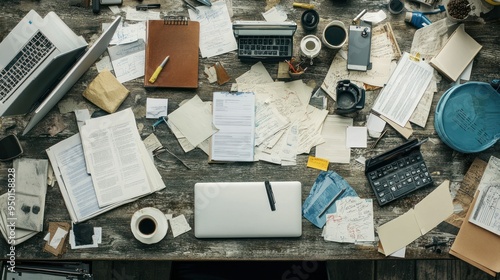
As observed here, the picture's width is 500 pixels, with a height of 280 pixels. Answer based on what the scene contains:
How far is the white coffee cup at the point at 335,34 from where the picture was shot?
1.93 meters

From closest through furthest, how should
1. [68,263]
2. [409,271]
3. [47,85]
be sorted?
[47,85], [68,263], [409,271]

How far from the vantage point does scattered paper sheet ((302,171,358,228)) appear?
1.86 metres

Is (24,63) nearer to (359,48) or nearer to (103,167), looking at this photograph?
(103,167)

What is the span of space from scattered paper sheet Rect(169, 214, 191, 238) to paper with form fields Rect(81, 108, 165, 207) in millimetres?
146

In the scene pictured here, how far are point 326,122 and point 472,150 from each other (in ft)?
1.91

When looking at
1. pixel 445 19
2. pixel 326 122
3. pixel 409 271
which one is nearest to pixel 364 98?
pixel 326 122

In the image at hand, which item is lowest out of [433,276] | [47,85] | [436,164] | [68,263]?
[433,276]

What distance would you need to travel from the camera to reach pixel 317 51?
191cm

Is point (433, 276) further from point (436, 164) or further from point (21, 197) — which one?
point (21, 197)

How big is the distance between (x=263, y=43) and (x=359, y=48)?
1.32 ft

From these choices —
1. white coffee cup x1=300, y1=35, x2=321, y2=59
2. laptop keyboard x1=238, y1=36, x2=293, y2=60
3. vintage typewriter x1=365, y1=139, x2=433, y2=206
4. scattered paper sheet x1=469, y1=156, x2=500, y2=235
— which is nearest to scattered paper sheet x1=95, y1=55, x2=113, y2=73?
laptop keyboard x1=238, y1=36, x2=293, y2=60

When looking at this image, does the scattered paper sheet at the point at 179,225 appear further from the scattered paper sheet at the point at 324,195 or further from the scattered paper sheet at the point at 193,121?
the scattered paper sheet at the point at 324,195

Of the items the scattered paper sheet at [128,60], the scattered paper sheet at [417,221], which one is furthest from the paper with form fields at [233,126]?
the scattered paper sheet at [417,221]

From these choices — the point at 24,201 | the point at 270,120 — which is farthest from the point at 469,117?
the point at 24,201
